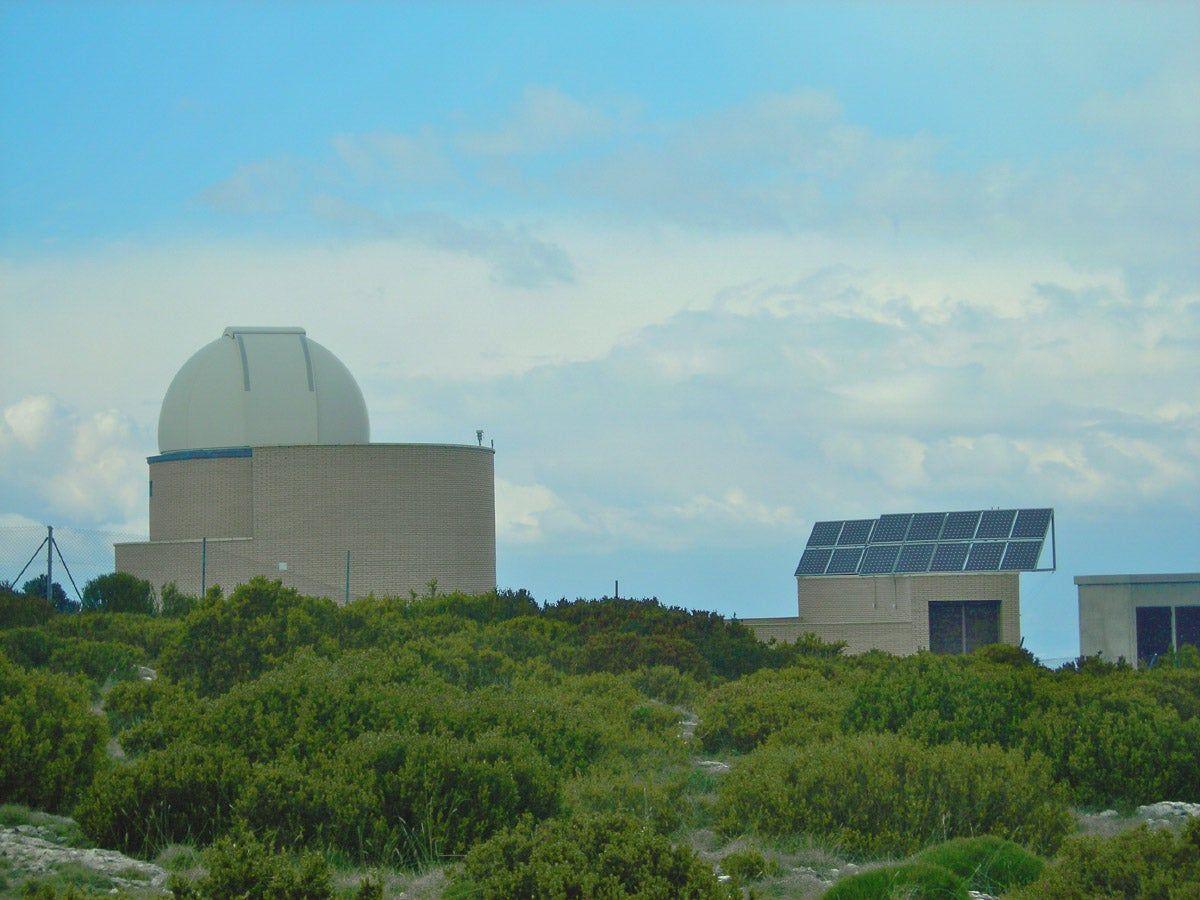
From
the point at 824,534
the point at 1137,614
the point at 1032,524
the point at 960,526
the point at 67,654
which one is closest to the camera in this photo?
the point at 67,654

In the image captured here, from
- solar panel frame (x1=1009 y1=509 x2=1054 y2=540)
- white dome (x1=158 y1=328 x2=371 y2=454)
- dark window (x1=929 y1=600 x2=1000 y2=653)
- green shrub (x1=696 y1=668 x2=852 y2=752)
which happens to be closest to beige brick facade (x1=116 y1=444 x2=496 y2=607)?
white dome (x1=158 y1=328 x2=371 y2=454)

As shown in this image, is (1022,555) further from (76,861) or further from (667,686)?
(76,861)

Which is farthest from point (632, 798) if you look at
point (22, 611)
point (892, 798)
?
point (22, 611)

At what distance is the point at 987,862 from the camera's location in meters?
7.88

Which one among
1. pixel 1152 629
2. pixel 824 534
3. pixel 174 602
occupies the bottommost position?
pixel 1152 629

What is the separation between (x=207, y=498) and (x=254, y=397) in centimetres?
268

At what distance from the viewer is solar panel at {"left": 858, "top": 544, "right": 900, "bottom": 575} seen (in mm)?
32812

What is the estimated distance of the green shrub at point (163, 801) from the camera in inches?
349

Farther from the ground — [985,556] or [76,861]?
[985,556]

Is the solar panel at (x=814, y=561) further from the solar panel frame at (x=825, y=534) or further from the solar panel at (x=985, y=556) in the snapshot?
the solar panel at (x=985, y=556)

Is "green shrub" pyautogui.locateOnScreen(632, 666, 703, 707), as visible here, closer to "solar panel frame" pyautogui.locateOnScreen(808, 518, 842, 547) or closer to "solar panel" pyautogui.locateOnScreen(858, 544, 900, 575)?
"solar panel" pyautogui.locateOnScreen(858, 544, 900, 575)

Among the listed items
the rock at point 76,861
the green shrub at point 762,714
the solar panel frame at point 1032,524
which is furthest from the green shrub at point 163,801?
the solar panel frame at point 1032,524

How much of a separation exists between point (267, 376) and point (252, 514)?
353cm

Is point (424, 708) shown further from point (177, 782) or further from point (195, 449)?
point (195, 449)
